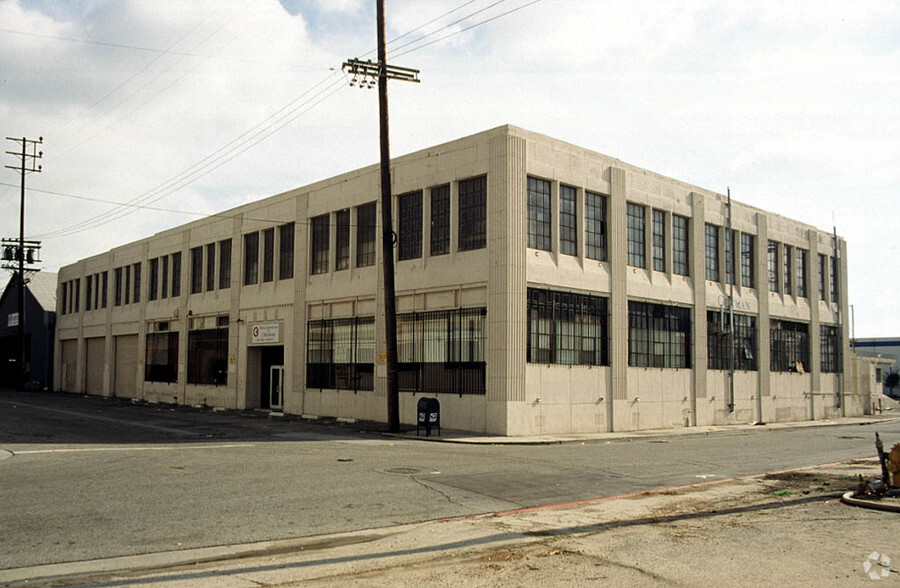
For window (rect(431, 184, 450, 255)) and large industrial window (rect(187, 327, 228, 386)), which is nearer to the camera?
window (rect(431, 184, 450, 255))

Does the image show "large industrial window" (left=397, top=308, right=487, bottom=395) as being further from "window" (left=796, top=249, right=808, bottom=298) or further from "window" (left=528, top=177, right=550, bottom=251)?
"window" (left=796, top=249, right=808, bottom=298)

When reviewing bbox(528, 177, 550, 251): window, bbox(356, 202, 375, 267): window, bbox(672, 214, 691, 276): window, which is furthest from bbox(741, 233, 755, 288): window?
bbox(356, 202, 375, 267): window

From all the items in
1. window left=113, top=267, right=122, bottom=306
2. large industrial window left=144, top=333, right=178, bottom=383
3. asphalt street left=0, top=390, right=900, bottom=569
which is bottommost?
asphalt street left=0, top=390, right=900, bottom=569

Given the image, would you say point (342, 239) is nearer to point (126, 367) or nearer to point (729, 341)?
point (729, 341)

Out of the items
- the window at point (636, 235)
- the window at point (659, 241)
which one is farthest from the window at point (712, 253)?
the window at point (636, 235)

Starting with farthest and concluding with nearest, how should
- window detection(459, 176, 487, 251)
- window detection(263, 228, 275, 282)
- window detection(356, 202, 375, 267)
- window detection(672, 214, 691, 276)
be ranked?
1. window detection(263, 228, 275, 282)
2. window detection(672, 214, 691, 276)
3. window detection(356, 202, 375, 267)
4. window detection(459, 176, 487, 251)

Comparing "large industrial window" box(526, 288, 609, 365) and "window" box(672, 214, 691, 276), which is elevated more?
"window" box(672, 214, 691, 276)

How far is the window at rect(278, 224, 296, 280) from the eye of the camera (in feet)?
118

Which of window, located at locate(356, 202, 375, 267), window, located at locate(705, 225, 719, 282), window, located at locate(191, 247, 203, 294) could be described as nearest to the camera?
window, located at locate(356, 202, 375, 267)

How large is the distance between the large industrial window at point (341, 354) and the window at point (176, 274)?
1524 centimetres

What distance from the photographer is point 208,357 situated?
136ft

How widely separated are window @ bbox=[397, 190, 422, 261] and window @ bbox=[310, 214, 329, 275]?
519cm

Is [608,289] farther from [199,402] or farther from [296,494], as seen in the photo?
[199,402]

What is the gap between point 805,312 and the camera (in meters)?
42.2
